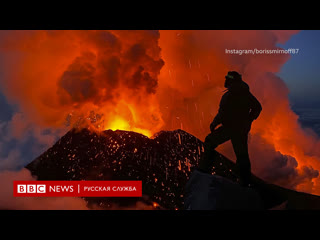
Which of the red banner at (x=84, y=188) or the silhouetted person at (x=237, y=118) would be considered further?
the red banner at (x=84, y=188)

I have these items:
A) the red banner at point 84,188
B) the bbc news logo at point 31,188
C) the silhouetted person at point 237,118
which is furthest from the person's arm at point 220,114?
the bbc news logo at point 31,188

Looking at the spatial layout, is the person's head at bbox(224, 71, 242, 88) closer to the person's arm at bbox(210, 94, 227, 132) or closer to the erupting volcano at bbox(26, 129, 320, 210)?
the person's arm at bbox(210, 94, 227, 132)

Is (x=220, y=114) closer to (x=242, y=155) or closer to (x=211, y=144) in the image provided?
(x=211, y=144)

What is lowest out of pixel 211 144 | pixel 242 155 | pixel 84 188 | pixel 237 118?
pixel 84 188

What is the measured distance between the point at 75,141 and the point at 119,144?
1087 mm

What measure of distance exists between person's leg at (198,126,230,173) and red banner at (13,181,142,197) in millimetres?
1166

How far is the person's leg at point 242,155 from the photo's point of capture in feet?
12.3

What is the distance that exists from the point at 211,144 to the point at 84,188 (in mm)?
2238

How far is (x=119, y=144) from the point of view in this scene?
5727 mm

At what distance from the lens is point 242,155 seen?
3773mm

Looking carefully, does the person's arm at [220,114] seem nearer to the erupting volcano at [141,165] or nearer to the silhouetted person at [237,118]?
the silhouetted person at [237,118]

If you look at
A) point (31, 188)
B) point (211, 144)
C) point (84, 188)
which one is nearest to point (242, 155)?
point (211, 144)

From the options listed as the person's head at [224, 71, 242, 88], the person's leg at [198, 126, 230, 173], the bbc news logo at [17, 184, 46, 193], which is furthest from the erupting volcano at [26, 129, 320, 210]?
the person's head at [224, 71, 242, 88]
